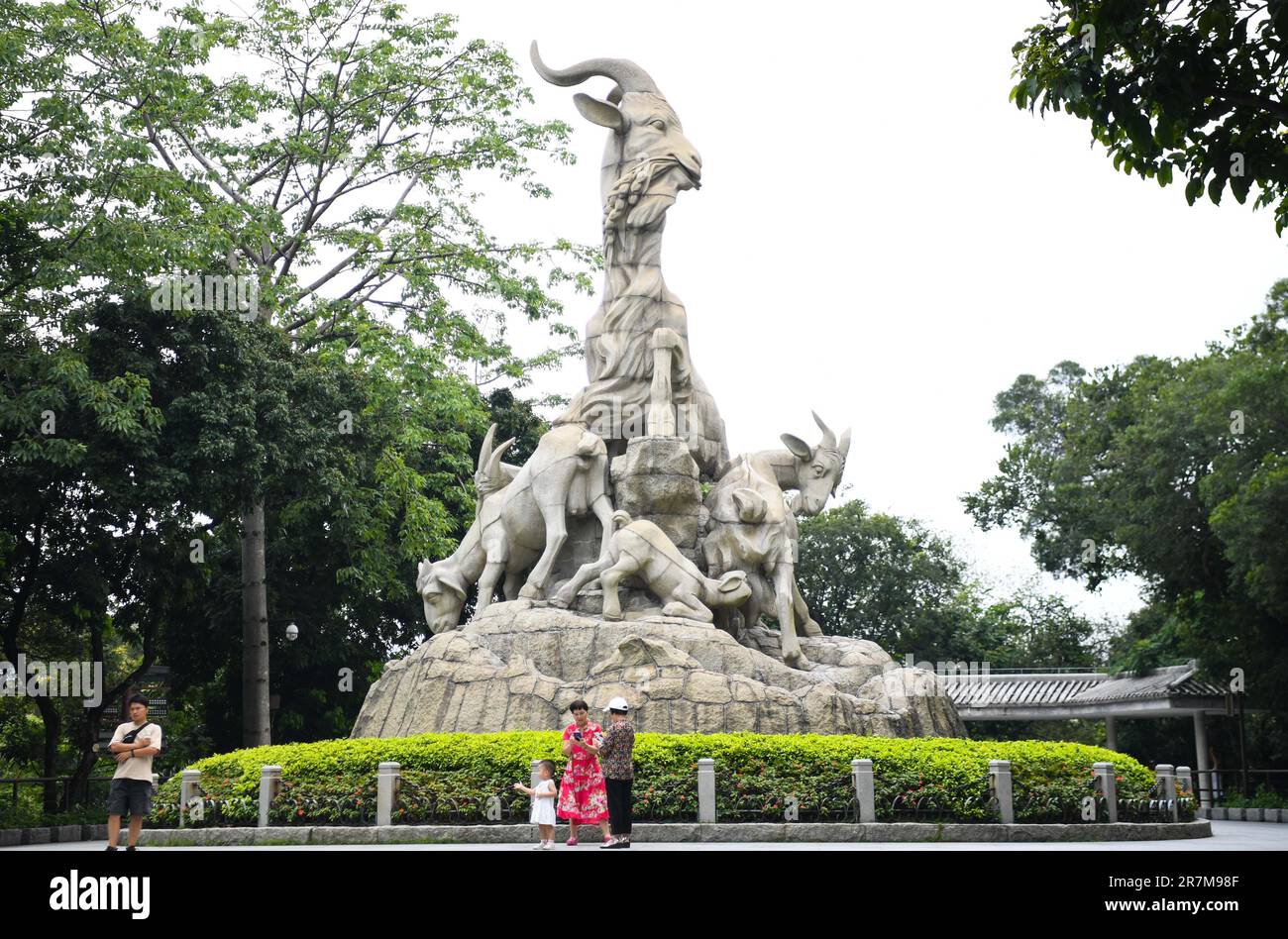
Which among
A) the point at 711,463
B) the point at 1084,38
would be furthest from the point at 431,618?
the point at 1084,38

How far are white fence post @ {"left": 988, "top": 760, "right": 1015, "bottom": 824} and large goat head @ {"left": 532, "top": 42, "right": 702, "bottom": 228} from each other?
327 inches

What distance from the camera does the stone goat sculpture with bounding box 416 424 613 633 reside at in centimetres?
1753

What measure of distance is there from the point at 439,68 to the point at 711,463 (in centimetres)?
1359

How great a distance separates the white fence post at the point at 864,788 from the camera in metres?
13.4

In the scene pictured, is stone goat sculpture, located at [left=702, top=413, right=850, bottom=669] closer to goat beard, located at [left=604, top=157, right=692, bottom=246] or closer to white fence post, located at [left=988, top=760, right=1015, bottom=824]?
goat beard, located at [left=604, top=157, right=692, bottom=246]

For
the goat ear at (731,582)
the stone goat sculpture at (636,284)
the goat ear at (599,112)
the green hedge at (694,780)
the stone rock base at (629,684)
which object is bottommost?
the green hedge at (694,780)

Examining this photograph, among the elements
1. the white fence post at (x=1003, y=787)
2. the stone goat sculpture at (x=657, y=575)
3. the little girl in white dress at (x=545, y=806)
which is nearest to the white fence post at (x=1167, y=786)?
the white fence post at (x=1003, y=787)

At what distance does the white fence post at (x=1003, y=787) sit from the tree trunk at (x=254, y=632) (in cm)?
1493

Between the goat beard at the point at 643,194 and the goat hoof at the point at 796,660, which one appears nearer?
the goat hoof at the point at 796,660

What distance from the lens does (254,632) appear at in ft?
84.1

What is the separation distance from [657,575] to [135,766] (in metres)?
6.51

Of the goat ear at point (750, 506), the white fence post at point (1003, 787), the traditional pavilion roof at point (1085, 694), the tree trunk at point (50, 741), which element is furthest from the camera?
the traditional pavilion roof at point (1085, 694)

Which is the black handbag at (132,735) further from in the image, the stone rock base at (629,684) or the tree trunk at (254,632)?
the tree trunk at (254,632)

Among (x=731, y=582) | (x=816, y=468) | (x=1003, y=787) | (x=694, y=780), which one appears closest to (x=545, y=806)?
(x=694, y=780)
